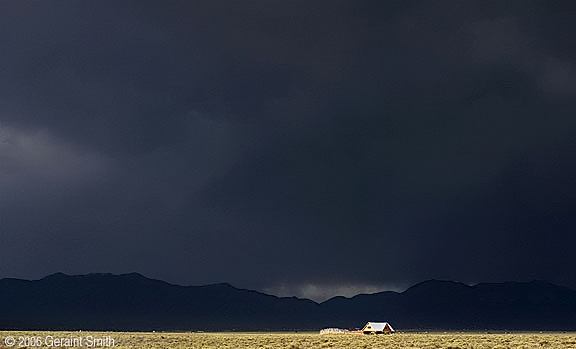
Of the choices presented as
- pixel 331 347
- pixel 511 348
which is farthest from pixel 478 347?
pixel 331 347

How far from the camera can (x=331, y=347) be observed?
5519 cm

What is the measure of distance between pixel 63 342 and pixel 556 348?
41.8 meters

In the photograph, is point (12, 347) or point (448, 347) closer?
point (12, 347)

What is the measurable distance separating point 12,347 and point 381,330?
62.8m

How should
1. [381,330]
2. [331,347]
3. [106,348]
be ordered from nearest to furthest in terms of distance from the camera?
[106,348] → [331,347] → [381,330]

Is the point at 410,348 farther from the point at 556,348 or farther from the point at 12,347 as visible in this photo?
the point at 12,347

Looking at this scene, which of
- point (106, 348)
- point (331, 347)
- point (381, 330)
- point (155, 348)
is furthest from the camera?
point (381, 330)

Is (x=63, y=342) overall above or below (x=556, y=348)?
above

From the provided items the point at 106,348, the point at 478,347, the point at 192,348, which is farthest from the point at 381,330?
the point at 106,348

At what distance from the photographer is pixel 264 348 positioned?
171 feet

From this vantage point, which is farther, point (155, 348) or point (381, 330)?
point (381, 330)

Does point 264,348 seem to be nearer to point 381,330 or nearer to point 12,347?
point 12,347

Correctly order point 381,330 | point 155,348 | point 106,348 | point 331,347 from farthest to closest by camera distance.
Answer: point 381,330 → point 331,347 → point 155,348 → point 106,348

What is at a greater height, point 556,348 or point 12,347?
point 12,347
